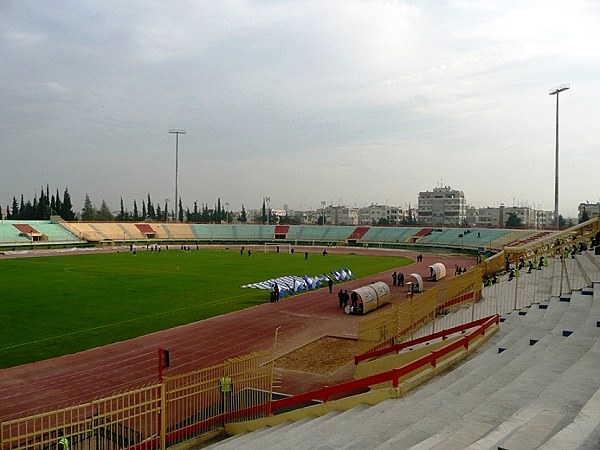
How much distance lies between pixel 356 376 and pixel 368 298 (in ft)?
44.0

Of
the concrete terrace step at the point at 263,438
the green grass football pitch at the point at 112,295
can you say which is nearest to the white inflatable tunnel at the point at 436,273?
the green grass football pitch at the point at 112,295

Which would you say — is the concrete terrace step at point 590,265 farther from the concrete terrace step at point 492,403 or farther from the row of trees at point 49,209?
the row of trees at point 49,209

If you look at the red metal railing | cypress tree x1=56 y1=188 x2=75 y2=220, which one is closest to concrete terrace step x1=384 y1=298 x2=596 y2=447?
the red metal railing

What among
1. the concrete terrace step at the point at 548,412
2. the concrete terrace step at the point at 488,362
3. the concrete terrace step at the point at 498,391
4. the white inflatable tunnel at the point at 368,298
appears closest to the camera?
the concrete terrace step at the point at 548,412

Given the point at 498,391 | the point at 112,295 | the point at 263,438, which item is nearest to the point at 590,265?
the point at 498,391

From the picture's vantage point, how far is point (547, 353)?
934cm

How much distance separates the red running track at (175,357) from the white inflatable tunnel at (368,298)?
1033 millimetres

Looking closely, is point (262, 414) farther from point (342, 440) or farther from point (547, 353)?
point (547, 353)

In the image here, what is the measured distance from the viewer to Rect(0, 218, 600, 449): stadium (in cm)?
653

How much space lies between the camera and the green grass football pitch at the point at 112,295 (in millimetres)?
21214

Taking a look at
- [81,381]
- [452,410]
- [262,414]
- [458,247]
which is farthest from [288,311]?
[458,247]

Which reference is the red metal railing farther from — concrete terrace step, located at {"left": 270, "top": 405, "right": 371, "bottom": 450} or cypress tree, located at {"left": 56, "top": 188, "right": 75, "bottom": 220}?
cypress tree, located at {"left": 56, "top": 188, "right": 75, "bottom": 220}

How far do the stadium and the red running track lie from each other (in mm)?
78

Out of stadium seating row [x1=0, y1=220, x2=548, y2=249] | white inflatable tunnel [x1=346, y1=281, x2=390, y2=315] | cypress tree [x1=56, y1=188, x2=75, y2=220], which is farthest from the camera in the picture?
cypress tree [x1=56, y1=188, x2=75, y2=220]
